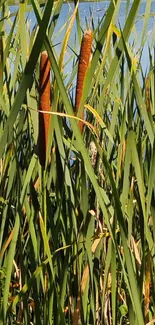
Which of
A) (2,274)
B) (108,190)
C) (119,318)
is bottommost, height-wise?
(119,318)

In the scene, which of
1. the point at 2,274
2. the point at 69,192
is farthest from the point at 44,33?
the point at 2,274

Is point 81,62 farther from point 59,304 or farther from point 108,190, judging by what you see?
point 108,190

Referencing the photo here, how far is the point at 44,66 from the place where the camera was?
55 centimetres

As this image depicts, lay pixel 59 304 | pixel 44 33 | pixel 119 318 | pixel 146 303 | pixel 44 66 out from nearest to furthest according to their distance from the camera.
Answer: pixel 44 33, pixel 44 66, pixel 59 304, pixel 146 303, pixel 119 318

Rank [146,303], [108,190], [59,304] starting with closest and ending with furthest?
[59,304]
[146,303]
[108,190]

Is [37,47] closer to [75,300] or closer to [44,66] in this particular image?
[44,66]

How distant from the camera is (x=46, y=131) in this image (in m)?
0.58

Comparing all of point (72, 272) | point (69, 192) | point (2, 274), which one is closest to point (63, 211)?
point (69, 192)

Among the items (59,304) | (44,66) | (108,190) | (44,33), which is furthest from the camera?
(108,190)

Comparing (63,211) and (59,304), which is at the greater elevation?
(63,211)

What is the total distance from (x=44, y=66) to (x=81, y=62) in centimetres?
4

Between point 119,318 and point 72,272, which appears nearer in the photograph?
point 72,272

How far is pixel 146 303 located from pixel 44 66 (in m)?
0.41

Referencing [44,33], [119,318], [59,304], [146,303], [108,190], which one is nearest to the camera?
[44,33]
